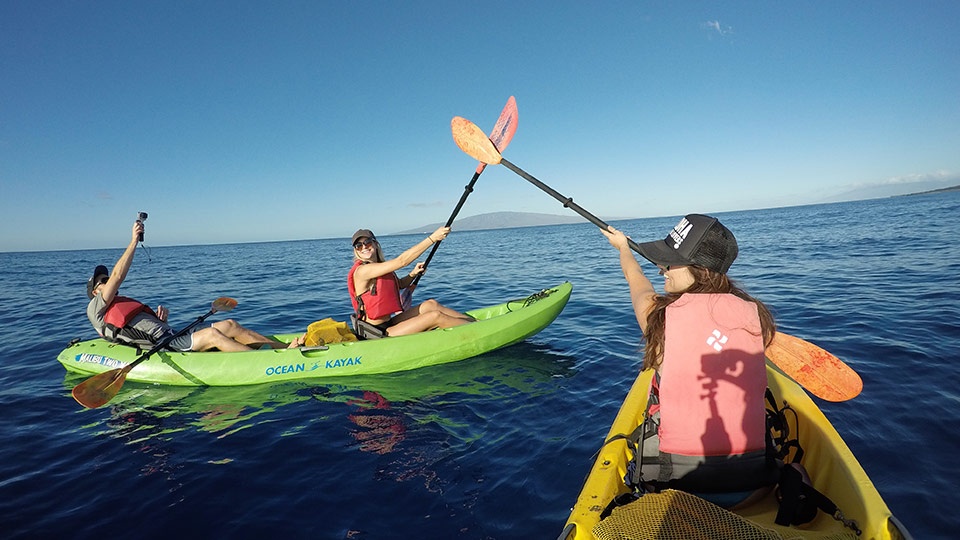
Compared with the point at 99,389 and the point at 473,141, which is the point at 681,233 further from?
the point at 99,389

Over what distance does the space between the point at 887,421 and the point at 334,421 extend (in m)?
5.65

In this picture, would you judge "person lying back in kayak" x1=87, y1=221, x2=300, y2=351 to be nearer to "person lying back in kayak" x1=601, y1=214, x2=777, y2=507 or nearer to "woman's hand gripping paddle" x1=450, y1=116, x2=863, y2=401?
"person lying back in kayak" x1=601, y1=214, x2=777, y2=507

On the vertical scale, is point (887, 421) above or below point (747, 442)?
below

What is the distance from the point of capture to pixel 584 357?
6793 mm

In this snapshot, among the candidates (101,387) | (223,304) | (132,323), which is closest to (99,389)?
(101,387)

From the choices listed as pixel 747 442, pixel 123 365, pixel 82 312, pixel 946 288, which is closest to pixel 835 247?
pixel 946 288

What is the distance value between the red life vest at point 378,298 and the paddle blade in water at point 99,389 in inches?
122

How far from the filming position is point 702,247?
2.29m

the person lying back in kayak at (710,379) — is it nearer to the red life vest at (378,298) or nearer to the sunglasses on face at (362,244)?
the sunglasses on face at (362,244)

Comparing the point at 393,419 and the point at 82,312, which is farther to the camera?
the point at 82,312

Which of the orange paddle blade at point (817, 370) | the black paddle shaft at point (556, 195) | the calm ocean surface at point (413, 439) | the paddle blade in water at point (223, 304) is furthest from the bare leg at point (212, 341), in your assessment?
the orange paddle blade at point (817, 370)

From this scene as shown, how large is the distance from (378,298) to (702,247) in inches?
212

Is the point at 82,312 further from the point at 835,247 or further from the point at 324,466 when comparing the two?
the point at 835,247

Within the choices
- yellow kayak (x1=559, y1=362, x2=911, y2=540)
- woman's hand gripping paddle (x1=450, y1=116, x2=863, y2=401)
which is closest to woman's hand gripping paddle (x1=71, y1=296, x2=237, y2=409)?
yellow kayak (x1=559, y1=362, x2=911, y2=540)
